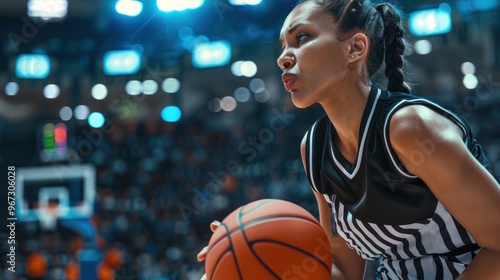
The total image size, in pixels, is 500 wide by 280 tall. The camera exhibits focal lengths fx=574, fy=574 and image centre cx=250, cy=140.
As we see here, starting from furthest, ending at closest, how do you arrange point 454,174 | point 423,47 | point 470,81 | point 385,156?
point 470,81
point 423,47
point 385,156
point 454,174

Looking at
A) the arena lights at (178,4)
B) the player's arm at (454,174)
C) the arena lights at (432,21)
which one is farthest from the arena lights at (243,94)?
the player's arm at (454,174)

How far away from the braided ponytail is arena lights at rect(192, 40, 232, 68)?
13843 mm

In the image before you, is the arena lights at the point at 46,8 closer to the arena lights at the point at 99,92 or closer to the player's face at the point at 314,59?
the arena lights at the point at 99,92

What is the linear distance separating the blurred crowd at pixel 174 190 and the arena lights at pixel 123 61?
2.48m

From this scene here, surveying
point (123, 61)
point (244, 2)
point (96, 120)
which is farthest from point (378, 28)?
point (96, 120)

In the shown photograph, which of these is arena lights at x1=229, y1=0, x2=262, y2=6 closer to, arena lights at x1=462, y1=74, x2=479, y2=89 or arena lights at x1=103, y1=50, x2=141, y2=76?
arena lights at x1=103, y1=50, x2=141, y2=76

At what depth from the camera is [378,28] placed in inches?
62.4

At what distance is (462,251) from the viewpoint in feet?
4.76

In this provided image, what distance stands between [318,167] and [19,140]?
1587cm

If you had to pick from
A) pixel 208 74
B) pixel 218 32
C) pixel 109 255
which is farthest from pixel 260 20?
pixel 109 255

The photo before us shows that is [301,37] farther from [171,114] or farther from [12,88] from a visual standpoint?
[12,88]

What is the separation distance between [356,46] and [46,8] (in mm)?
14284

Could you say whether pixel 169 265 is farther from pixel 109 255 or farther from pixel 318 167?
pixel 318 167

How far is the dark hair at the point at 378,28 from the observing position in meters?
1.53
